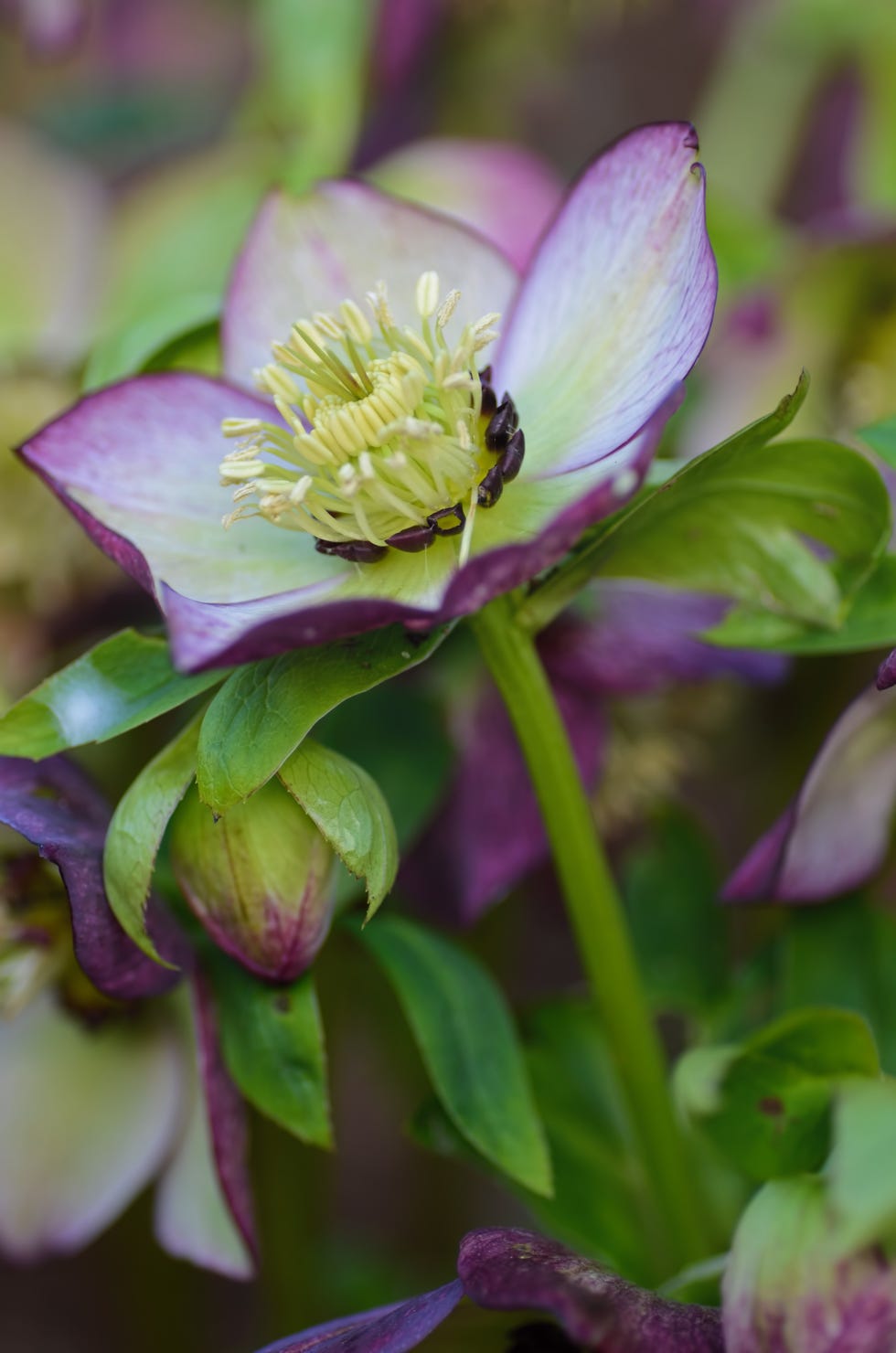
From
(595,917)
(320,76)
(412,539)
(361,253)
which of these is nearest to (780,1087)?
(595,917)

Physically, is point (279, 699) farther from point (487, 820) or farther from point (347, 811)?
point (487, 820)

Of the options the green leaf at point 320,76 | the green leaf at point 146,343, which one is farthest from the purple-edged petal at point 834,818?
the green leaf at point 320,76

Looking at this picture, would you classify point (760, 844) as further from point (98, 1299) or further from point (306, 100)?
point (98, 1299)

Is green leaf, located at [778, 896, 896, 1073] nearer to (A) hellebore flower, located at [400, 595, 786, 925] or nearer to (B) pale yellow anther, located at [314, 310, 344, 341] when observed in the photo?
(A) hellebore flower, located at [400, 595, 786, 925]

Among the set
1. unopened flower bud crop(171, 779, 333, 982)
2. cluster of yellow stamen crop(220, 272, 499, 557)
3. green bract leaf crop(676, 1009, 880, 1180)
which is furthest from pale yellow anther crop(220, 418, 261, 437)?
green bract leaf crop(676, 1009, 880, 1180)

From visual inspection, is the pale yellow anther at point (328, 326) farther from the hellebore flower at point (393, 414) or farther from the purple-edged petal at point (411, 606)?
the purple-edged petal at point (411, 606)
